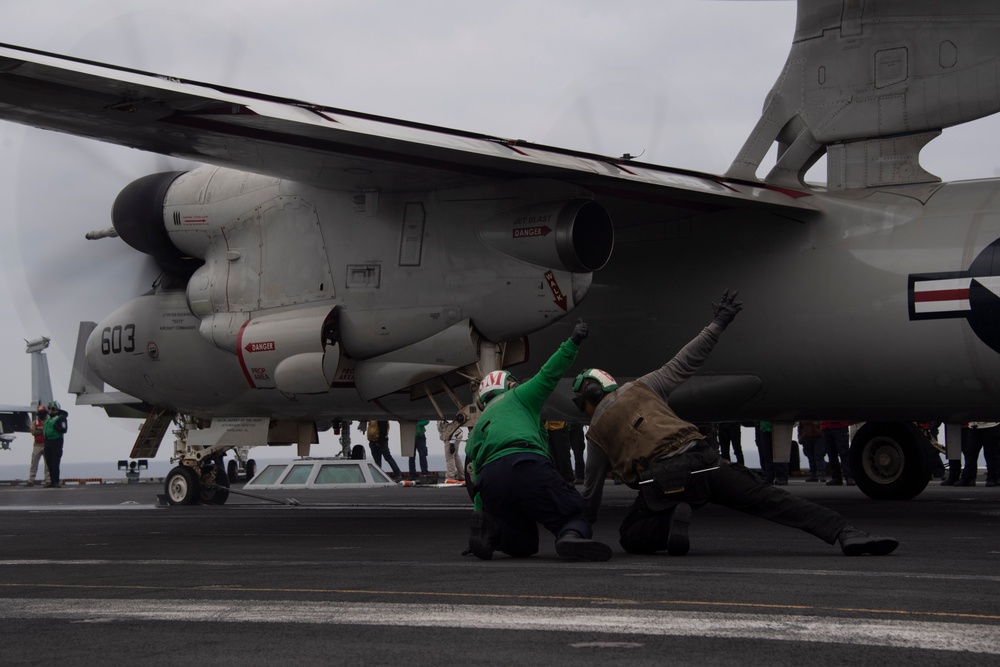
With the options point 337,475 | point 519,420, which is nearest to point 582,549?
point 519,420

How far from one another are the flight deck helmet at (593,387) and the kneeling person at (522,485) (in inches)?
11.5

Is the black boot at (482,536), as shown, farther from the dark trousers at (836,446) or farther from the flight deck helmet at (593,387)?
the dark trousers at (836,446)

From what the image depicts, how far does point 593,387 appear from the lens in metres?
8.75

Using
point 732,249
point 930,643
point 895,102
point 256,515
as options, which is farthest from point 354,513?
A: point 930,643

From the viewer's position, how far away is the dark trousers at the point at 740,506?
26.2ft

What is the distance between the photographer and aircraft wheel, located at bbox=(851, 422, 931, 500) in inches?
596

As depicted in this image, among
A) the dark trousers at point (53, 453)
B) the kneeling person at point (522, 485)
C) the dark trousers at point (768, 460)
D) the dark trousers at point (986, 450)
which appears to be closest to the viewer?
the kneeling person at point (522, 485)

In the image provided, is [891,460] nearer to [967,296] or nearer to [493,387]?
[967,296]

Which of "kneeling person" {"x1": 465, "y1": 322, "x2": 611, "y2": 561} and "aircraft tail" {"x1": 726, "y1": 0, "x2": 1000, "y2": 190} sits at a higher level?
"aircraft tail" {"x1": 726, "y1": 0, "x2": 1000, "y2": 190}

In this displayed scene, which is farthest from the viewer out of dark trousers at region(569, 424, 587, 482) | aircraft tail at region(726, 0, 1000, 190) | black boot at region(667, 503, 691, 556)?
dark trousers at region(569, 424, 587, 482)

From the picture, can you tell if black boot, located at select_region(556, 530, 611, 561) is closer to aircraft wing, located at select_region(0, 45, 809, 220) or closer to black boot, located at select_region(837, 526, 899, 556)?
black boot, located at select_region(837, 526, 899, 556)

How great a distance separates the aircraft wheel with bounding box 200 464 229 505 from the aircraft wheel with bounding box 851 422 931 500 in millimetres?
9634

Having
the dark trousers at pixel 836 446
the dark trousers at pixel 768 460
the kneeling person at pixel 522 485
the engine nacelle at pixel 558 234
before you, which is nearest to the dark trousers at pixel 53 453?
the dark trousers at pixel 768 460

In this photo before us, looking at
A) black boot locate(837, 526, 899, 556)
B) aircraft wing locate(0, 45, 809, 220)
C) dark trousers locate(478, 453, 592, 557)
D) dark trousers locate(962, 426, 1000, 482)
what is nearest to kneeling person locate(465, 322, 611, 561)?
dark trousers locate(478, 453, 592, 557)
